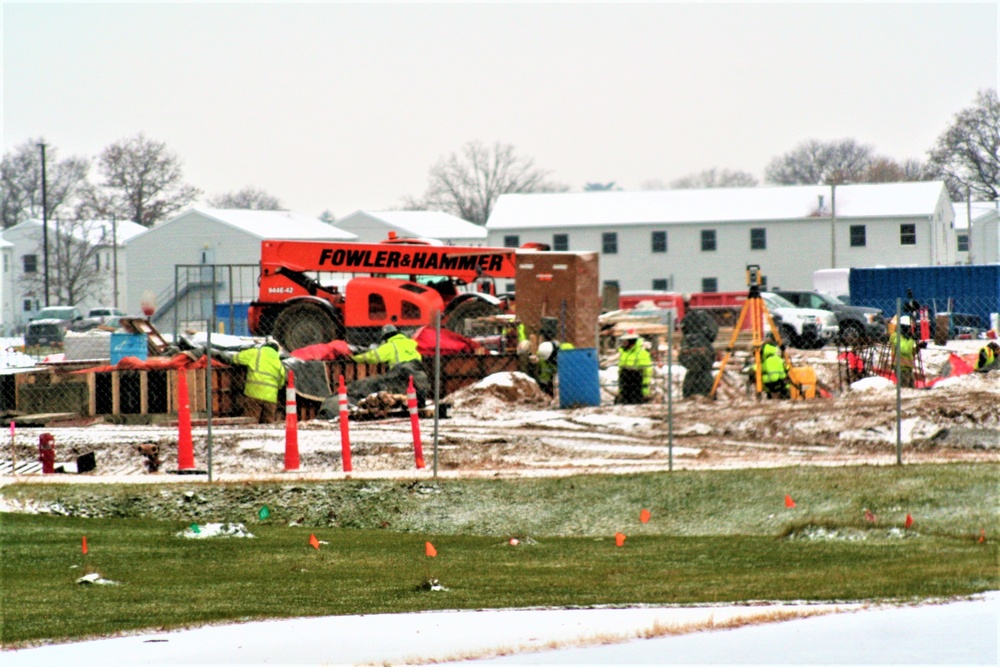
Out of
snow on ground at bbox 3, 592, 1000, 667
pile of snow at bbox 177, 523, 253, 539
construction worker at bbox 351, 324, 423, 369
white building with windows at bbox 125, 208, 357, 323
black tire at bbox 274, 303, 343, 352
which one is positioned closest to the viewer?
snow on ground at bbox 3, 592, 1000, 667

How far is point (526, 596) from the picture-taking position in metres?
9.38

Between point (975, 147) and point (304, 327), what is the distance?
68.9 metres

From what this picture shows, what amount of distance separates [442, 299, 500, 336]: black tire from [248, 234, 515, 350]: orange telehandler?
0.07ft

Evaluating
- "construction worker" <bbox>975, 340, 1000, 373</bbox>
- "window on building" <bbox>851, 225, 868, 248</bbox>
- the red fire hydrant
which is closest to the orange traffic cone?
the red fire hydrant

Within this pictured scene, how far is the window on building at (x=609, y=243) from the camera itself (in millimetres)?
70000

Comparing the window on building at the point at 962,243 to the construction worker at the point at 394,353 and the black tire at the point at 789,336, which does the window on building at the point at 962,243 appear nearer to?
the black tire at the point at 789,336

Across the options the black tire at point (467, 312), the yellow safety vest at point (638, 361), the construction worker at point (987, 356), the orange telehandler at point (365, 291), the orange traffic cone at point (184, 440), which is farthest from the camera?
the black tire at point (467, 312)

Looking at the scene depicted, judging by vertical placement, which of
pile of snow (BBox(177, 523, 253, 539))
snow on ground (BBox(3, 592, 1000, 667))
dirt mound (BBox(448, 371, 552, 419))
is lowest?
pile of snow (BBox(177, 523, 253, 539))

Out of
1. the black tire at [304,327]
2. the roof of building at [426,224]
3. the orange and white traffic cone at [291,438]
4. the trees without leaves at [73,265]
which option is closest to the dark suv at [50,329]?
the trees without leaves at [73,265]

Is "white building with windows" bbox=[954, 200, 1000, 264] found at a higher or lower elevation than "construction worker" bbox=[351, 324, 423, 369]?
higher

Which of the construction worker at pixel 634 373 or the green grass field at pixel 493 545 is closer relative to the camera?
the green grass field at pixel 493 545

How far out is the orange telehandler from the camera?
96.2 ft

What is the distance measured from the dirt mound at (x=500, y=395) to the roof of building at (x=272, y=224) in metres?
49.1

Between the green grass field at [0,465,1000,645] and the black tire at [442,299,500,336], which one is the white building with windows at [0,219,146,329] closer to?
the black tire at [442,299,500,336]
